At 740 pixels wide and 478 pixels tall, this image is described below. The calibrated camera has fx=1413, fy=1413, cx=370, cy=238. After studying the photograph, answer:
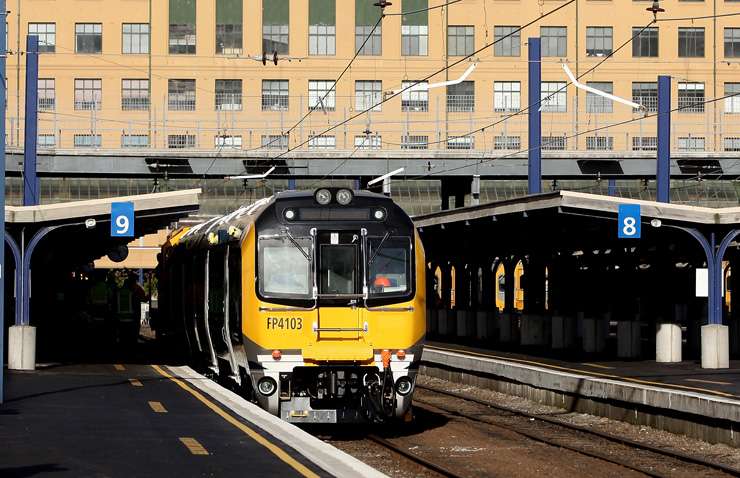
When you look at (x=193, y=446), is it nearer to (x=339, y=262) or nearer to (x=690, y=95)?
(x=339, y=262)

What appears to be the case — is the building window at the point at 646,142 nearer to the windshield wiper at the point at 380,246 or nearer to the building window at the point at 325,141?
the building window at the point at 325,141

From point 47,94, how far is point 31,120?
2724 cm

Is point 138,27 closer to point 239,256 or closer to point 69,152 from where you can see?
point 69,152

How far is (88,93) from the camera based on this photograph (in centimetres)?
6931

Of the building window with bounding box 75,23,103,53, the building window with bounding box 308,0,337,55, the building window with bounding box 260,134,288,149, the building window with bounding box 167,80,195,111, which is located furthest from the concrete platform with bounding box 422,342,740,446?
the building window with bounding box 75,23,103,53

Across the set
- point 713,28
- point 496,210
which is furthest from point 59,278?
point 713,28

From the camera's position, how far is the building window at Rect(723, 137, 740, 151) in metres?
69.9

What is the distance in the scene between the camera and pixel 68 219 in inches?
1089

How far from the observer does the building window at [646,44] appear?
235 feet

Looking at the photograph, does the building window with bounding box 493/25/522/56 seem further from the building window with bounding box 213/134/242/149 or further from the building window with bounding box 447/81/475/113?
the building window with bounding box 213/134/242/149

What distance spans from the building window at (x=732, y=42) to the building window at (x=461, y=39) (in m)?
13.3

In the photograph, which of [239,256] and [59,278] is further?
[59,278]

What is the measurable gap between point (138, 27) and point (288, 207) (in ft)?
170

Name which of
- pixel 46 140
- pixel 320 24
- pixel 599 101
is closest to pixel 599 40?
pixel 599 101
